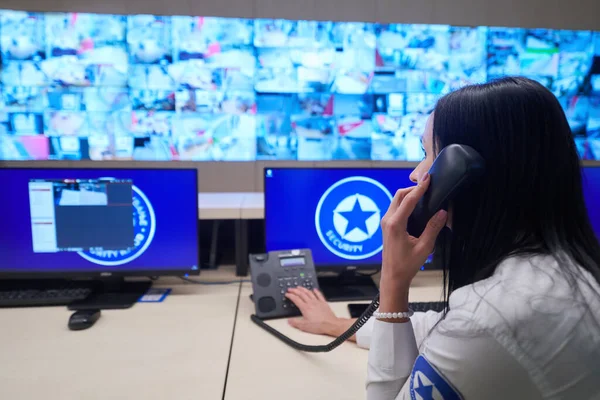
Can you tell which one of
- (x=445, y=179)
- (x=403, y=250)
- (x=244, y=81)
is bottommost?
(x=403, y=250)

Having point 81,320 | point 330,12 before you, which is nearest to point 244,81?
point 330,12

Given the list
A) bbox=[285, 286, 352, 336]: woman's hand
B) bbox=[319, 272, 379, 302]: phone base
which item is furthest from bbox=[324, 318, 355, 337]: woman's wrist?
bbox=[319, 272, 379, 302]: phone base

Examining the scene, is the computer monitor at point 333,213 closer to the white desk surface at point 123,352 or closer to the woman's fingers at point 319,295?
the woman's fingers at point 319,295

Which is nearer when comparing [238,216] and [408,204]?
[408,204]

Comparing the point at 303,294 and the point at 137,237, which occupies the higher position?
the point at 137,237

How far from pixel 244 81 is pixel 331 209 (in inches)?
68.9

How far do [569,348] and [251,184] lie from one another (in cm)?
252

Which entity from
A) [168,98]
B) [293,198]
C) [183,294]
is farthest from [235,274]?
[168,98]

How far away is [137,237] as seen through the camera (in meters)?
1.34

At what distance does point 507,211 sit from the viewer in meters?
0.68

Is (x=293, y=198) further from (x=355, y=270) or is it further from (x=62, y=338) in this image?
(x=62, y=338)

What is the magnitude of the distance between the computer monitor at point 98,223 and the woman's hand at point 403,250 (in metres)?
0.76

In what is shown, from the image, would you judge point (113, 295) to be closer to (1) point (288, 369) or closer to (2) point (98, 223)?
(2) point (98, 223)

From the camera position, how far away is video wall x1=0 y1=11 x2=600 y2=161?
272 cm
